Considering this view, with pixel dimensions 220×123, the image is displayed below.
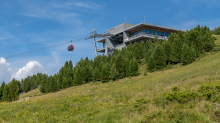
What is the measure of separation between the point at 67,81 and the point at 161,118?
50.6 metres

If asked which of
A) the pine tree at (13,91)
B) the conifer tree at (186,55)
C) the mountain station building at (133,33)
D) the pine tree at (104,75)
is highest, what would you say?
the mountain station building at (133,33)

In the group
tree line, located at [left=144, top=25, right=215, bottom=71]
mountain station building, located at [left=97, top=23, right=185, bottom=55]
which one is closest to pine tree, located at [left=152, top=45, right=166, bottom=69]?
tree line, located at [left=144, top=25, right=215, bottom=71]

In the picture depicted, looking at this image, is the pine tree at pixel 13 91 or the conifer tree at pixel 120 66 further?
the pine tree at pixel 13 91

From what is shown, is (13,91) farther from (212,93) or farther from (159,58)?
(212,93)

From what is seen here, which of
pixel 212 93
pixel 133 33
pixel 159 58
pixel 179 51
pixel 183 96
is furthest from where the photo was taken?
pixel 133 33

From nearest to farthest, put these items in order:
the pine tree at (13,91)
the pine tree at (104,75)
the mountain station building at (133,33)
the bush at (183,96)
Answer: the bush at (183,96)
the pine tree at (104,75)
the pine tree at (13,91)
the mountain station building at (133,33)

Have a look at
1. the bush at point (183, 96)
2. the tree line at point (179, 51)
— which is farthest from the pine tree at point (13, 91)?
the bush at point (183, 96)

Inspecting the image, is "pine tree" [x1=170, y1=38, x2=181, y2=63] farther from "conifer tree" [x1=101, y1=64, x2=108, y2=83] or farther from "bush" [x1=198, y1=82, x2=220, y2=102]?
"bush" [x1=198, y1=82, x2=220, y2=102]

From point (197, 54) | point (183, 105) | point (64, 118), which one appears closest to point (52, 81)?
point (197, 54)

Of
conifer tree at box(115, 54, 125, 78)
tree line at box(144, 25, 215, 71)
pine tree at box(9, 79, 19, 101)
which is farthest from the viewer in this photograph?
pine tree at box(9, 79, 19, 101)

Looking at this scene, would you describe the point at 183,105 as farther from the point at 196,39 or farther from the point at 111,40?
the point at 111,40

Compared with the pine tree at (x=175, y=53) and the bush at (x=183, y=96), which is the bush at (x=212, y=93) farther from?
the pine tree at (x=175, y=53)

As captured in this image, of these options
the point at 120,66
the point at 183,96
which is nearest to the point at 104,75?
the point at 120,66

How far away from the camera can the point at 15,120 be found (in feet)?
30.0
